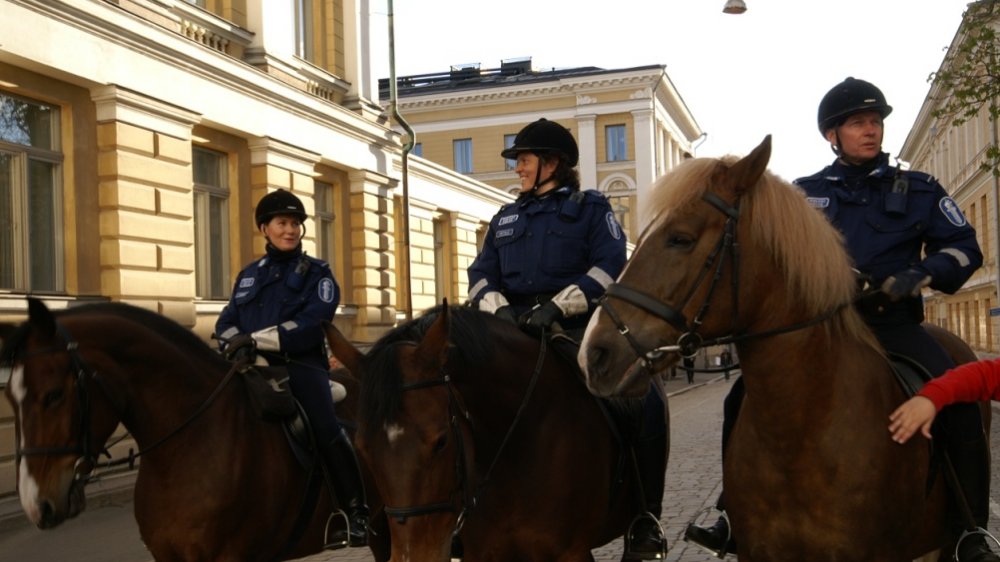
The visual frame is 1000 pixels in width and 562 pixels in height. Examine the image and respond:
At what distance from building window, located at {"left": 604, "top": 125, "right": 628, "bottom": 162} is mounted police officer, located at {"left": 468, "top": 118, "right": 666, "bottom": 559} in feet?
161

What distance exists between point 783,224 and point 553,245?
5.45ft

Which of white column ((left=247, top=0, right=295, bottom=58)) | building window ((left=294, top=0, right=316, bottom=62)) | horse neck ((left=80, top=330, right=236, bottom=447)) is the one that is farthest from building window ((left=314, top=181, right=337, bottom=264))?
horse neck ((left=80, top=330, right=236, bottom=447))

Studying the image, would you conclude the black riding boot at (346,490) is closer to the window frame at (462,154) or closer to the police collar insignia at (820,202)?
the police collar insignia at (820,202)

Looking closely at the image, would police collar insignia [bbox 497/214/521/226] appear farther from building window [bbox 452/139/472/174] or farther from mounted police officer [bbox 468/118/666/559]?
building window [bbox 452/139/472/174]

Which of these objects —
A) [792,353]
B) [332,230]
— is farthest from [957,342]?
[332,230]

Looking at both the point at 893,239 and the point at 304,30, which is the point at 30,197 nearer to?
the point at 304,30

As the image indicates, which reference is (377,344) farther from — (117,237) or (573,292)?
(117,237)

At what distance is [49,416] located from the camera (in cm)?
443

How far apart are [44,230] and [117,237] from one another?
3.11 ft

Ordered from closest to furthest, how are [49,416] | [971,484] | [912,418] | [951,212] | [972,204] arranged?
[912,418] < [971,484] < [49,416] < [951,212] < [972,204]

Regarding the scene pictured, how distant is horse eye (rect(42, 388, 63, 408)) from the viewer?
174 inches

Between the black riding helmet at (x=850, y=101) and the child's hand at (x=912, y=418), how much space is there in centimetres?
134

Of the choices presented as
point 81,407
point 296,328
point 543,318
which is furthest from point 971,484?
point 81,407

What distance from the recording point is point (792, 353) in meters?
3.99
